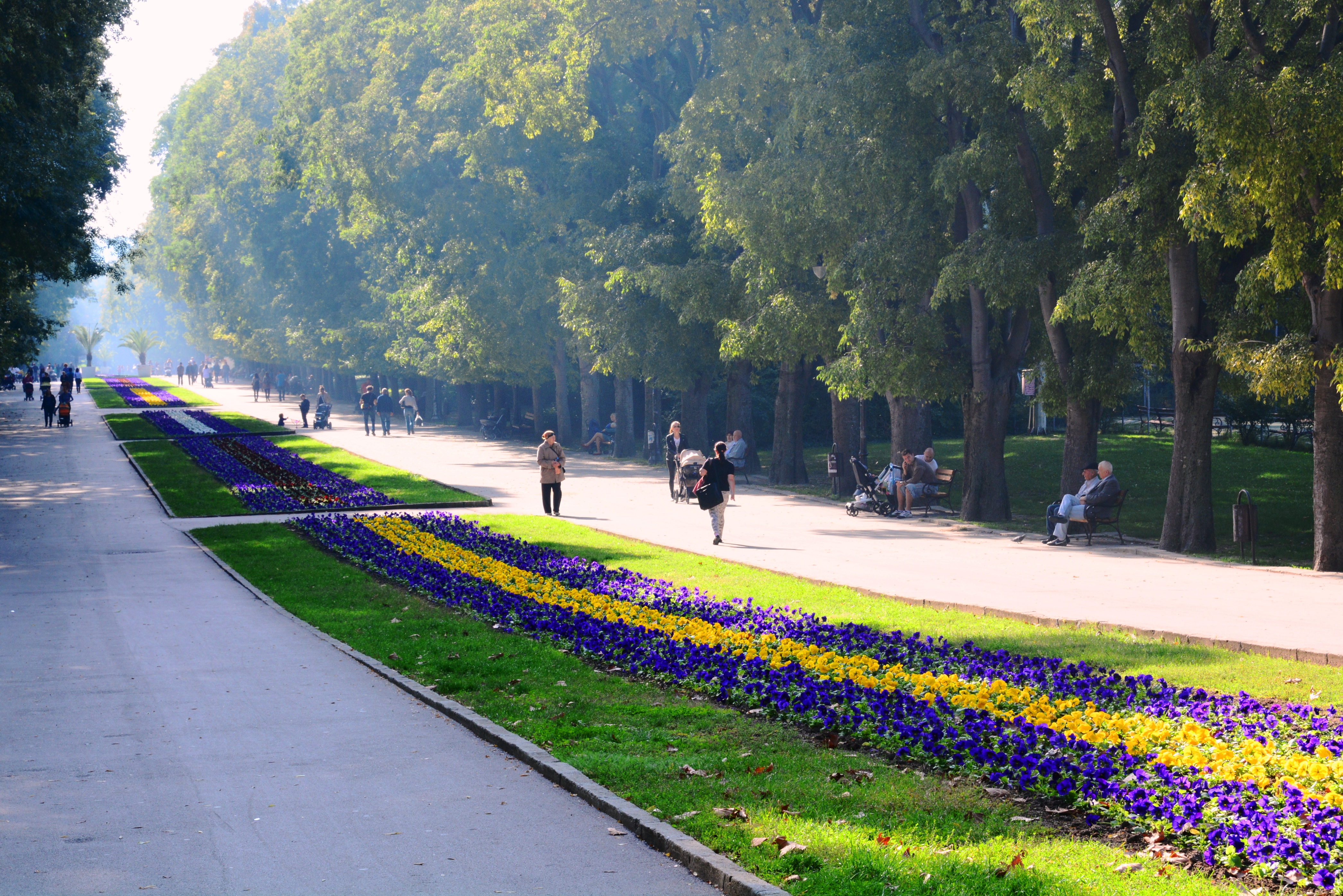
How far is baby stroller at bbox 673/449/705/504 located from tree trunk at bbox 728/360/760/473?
723 cm

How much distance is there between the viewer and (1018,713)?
8586 millimetres

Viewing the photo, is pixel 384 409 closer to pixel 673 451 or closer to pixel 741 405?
pixel 741 405

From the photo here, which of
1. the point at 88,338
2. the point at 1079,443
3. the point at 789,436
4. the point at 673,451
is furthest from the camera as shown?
the point at 88,338

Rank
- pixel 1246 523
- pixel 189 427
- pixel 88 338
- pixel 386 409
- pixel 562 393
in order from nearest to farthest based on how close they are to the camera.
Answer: pixel 1246 523, pixel 562 393, pixel 189 427, pixel 386 409, pixel 88 338

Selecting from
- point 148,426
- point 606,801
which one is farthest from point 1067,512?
point 148,426

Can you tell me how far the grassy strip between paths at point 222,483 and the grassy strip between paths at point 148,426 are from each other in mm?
3950

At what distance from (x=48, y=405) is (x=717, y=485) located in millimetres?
39438

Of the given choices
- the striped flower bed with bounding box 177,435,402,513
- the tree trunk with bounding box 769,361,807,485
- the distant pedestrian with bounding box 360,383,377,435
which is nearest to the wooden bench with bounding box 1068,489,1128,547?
the tree trunk with bounding box 769,361,807,485

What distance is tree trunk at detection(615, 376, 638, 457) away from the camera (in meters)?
40.2

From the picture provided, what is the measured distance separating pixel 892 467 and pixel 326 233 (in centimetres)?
4549

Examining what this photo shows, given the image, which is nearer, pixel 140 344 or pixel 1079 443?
pixel 1079 443

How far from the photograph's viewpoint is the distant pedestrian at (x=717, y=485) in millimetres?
19734

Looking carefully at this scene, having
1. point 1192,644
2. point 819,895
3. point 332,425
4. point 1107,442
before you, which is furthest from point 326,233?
point 819,895

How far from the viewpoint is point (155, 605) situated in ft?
46.7
